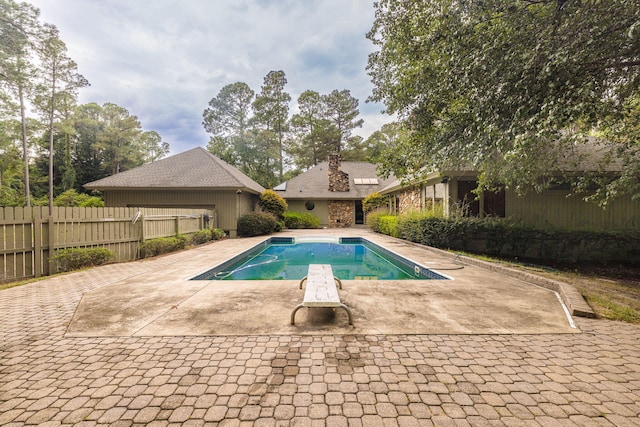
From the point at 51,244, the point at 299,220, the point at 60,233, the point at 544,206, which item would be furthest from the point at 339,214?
the point at 51,244

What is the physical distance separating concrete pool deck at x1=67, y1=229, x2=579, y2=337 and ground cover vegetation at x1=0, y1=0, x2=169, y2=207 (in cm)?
2560

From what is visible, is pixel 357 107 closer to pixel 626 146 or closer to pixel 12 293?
pixel 626 146

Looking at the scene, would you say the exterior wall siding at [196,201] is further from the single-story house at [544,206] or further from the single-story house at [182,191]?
the single-story house at [544,206]

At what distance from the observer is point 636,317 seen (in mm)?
3457

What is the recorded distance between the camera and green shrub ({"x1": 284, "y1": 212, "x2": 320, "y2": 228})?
1953cm

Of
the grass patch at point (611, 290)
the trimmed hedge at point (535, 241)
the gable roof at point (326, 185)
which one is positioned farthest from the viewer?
the gable roof at point (326, 185)

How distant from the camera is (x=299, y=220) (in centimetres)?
1966

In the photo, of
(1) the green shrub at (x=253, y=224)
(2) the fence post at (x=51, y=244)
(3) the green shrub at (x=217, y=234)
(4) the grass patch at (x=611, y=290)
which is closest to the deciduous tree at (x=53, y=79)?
(3) the green shrub at (x=217, y=234)

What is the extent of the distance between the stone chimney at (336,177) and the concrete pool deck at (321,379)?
18.5 m

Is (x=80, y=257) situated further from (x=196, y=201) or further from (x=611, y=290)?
(x=611, y=290)

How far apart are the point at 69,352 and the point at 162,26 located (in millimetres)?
10492

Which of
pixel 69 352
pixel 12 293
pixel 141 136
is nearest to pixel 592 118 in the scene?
pixel 69 352

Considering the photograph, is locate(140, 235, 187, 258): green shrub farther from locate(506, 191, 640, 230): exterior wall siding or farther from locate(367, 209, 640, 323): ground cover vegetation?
locate(506, 191, 640, 230): exterior wall siding

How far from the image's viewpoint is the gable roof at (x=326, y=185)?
2048cm
